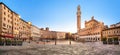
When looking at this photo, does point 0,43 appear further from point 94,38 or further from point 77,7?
point 77,7

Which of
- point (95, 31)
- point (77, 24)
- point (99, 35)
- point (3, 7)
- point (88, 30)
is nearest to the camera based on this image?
point (3, 7)

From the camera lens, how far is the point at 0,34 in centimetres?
5338

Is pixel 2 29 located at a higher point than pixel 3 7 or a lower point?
lower

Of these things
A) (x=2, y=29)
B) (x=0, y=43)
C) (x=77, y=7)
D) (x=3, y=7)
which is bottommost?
(x=0, y=43)

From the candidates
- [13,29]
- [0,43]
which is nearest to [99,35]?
[13,29]

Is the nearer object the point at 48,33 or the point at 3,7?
the point at 3,7

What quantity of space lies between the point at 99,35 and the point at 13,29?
48457 mm

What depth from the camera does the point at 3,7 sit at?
57.7 m

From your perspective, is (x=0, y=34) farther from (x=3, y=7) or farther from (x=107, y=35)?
(x=107, y=35)

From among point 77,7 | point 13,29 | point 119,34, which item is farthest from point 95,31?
point 77,7

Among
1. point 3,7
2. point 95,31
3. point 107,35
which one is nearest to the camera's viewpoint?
point 3,7

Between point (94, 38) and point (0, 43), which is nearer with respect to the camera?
point (0, 43)

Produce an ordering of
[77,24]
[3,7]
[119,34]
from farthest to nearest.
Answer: [77,24]
[119,34]
[3,7]

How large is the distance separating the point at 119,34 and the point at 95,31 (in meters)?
32.1
